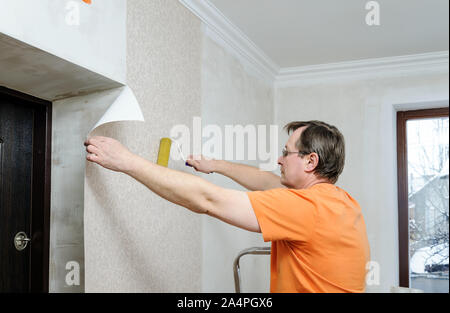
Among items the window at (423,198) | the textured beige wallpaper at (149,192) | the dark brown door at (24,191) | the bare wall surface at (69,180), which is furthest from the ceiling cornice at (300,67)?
the dark brown door at (24,191)

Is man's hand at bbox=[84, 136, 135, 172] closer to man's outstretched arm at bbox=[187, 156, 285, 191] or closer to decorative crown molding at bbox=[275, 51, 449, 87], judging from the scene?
man's outstretched arm at bbox=[187, 156, 285, 191]

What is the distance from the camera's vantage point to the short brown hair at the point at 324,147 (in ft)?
6.01

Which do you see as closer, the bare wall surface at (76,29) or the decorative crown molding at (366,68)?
the bare wall surface at (76,29)

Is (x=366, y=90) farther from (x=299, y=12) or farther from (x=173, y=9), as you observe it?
(x=173, y=9)

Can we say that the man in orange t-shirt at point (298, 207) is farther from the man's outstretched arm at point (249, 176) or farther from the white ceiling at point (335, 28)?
the white ceiling at point (335, 28)

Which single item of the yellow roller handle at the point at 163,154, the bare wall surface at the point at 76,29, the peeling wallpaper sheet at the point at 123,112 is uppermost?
the bare wall surface at the point at 76,29

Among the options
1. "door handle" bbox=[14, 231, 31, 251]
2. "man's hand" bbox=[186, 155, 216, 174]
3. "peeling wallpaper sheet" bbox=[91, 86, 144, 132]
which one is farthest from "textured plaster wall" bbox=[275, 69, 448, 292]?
"door handle" bbox=[14, 231, 31, 251]

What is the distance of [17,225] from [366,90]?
291 centimetres

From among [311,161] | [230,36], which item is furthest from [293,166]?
[230,36]

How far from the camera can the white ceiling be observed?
2805 millimetres

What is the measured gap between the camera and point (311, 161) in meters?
1.84

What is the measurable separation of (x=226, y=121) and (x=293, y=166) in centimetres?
136

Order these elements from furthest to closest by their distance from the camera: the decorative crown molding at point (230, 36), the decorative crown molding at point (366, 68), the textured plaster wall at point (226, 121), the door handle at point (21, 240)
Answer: the decorative crown molding at point (366, 68), the textured plaster wall at point (226, 121), the decorative crown molding at point (230, 36), the door handle at point (21, 240)

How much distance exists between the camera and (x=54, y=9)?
1.62m
